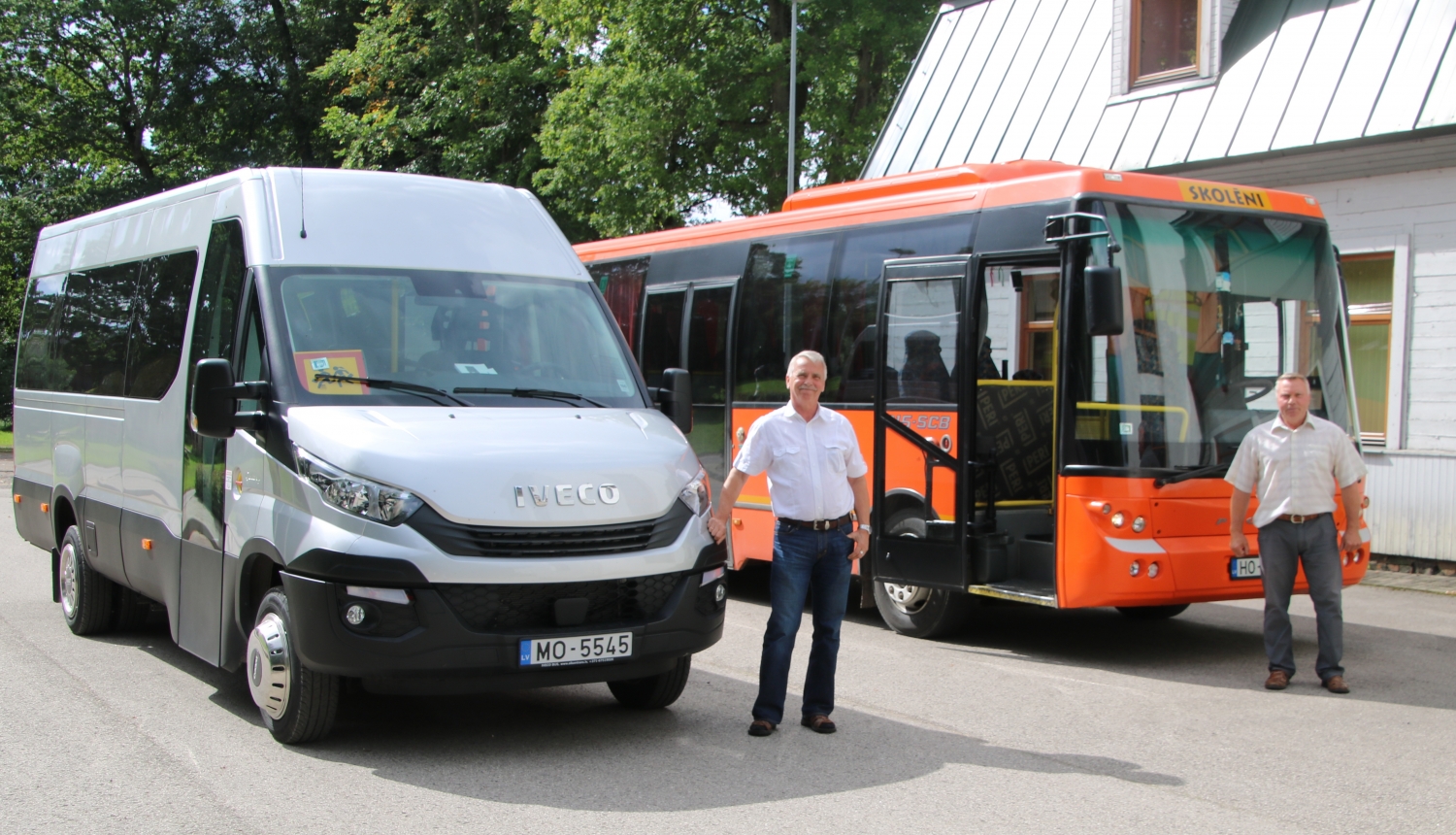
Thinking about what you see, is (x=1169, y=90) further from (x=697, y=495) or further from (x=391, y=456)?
(x=391, y=456)

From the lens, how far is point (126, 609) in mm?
8953

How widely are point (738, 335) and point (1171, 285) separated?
3.90 meters

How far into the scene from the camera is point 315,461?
5.85 metres

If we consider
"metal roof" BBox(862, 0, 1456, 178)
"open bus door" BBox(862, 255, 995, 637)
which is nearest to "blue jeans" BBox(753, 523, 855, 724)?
"open bus door" BBox(862, 255, 995, 637)

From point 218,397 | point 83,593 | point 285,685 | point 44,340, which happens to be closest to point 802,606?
point 285,685

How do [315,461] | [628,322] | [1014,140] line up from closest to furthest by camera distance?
[315,461] → [628,322] → [1014,140]

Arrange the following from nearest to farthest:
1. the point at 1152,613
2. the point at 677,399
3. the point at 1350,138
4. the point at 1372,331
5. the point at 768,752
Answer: the point at 768,752 → the point at 677,399 → the point at 1152,613 → the point at 1350,138 → the point at 1372,331

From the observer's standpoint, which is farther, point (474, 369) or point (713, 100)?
point (713, 100)

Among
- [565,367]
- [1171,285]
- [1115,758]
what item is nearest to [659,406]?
[565,367]

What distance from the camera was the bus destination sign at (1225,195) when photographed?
8873 mm

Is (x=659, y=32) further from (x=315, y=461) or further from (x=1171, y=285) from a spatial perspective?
(x=315, y=461)

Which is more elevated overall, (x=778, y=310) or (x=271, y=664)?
(x=778, y=310)

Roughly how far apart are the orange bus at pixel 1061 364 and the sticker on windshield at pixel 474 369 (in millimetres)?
3490

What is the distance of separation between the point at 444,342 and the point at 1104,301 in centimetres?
374
